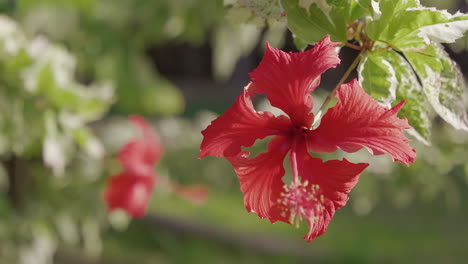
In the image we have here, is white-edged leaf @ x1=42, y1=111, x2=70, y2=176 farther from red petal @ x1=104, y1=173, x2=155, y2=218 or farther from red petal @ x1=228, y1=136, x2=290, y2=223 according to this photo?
red petal @ x1=228, y1=136, x2=290, y2=223

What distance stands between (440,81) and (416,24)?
0.04m

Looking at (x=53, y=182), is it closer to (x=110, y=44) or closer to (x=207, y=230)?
(x=110, y=44)

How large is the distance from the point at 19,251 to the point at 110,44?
582 mm

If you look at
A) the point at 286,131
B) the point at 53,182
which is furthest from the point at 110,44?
the point at 286,131

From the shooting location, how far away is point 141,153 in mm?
1074

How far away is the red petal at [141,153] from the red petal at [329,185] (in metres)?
0.77

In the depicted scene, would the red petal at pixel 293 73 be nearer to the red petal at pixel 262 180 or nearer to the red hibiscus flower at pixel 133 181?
the red petal at pixel 262 180

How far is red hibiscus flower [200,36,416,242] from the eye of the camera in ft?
0.96

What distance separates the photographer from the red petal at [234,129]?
30 cm

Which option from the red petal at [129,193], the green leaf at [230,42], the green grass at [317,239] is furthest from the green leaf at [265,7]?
the green grass at [317,239]

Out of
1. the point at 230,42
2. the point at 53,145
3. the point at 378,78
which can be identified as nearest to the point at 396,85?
the point at 378,78

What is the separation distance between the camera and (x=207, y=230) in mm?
2643

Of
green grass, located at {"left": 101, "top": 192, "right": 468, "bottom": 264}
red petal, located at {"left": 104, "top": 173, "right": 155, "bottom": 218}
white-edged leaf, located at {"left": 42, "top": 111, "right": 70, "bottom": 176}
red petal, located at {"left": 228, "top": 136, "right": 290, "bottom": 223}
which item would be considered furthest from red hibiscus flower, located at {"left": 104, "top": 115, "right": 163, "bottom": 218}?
green grass, located at {"left": 101, "top": 192, "right": 468, "bottom": 264}

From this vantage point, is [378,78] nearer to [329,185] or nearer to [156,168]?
[329,185]
